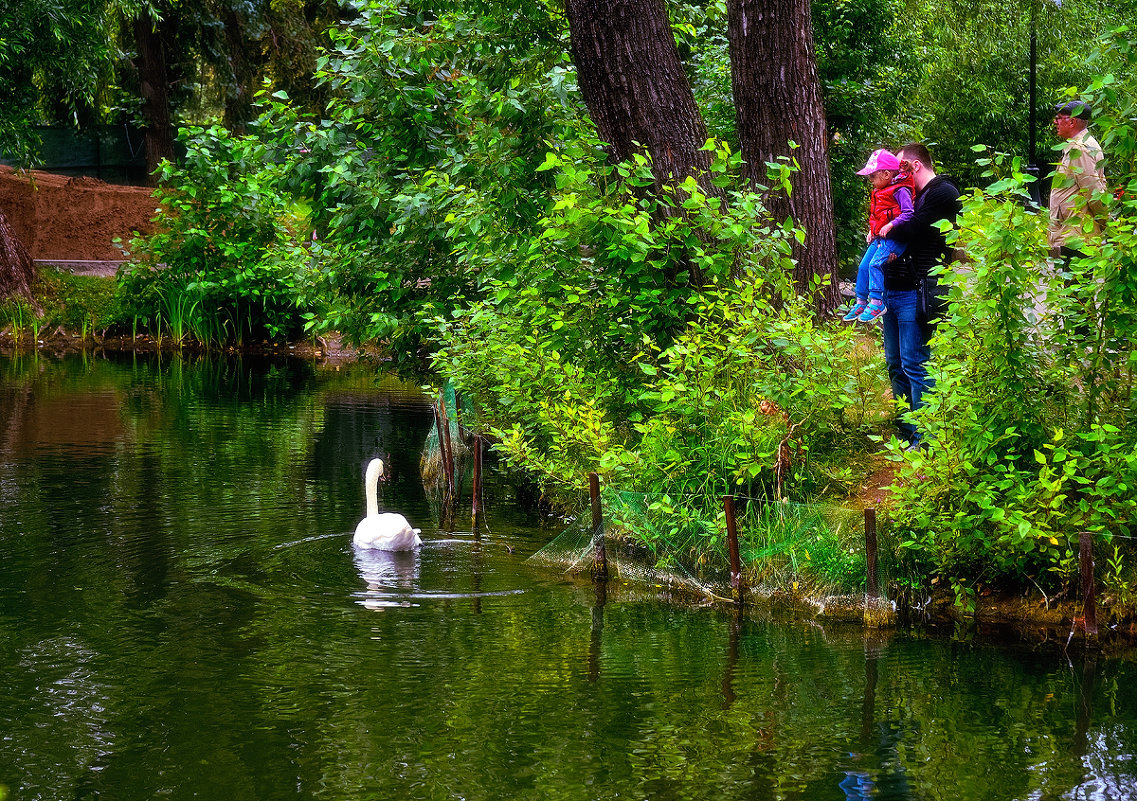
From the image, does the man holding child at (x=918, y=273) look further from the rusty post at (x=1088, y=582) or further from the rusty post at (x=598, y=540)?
the rusty post at (x=598, y=540)

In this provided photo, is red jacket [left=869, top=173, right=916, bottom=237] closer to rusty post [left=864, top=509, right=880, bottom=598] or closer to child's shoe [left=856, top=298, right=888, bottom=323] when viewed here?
child's shoe [left=856, top=298, right=888, bottom=323]

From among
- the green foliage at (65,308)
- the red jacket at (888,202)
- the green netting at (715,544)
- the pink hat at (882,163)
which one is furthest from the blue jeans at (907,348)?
the green foliage at (65,308)

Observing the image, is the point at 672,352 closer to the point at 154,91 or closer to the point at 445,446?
the point at 445,446

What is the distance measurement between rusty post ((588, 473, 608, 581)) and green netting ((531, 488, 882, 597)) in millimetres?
41

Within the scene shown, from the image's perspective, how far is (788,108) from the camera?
10539 mm

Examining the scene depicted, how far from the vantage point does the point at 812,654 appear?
7516mm

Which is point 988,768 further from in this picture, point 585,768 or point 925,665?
point 585,768

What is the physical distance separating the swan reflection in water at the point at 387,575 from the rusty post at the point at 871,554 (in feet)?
9.73

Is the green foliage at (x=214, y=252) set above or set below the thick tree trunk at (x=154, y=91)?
below

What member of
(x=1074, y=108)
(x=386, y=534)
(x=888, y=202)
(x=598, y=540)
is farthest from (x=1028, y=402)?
(x=386, y=534)

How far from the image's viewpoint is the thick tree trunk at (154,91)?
105ft

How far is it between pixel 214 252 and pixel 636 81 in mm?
18070

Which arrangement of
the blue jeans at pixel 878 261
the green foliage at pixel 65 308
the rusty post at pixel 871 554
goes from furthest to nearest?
the green foliage at pixel 65 308 → the blue jeans at pixel 878 261 → the rusty post at pixel 871 554

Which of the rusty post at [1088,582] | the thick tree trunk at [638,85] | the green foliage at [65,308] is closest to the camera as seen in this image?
the rusty post at [1088,582]
